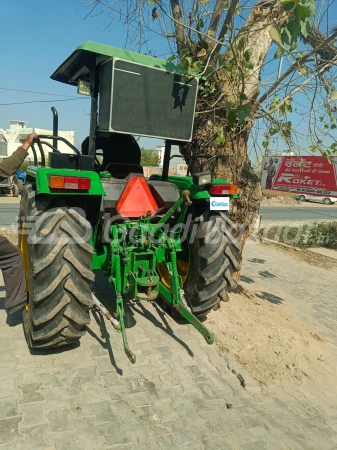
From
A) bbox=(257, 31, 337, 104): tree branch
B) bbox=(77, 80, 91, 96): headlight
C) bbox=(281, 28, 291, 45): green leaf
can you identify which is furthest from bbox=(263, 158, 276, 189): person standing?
bbox=(281, 28, 291, 45): green leaf

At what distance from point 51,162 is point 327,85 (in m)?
3.18

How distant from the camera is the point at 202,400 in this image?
2.93 metres

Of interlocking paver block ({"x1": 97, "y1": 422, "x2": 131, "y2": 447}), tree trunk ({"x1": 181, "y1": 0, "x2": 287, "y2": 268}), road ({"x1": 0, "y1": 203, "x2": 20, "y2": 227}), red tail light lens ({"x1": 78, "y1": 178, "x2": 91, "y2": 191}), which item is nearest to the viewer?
interlocking paver block ({"x1": 97, "y1": 422, "x2": 131, "y2": 447})

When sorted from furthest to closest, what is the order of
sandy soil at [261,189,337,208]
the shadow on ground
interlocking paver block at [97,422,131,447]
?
sandy soil at [261,189,337,208] → the shadow on ground → interlocking paver block at [97,422,131,447]

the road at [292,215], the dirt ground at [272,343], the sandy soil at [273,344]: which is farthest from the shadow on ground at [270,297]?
the road at [292,215]

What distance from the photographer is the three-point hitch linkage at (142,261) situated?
335 centimetres

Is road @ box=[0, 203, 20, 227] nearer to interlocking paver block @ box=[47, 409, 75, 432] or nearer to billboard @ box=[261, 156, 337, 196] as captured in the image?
billboard @ box=[261, 156, 337, 196]

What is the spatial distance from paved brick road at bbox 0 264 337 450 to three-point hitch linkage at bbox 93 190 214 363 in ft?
1.51

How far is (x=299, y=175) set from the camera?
6.16 metres

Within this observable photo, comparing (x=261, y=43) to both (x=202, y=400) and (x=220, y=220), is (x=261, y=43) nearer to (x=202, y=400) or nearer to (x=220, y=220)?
(x=220, y=220)

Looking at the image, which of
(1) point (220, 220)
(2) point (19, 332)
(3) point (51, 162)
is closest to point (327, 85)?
(1) point (220, 220)

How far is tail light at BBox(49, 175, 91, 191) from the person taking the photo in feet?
9.60

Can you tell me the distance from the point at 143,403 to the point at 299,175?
472 centimetres

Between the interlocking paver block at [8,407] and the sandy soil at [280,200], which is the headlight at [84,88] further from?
the sandy soil at [280,200]
